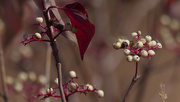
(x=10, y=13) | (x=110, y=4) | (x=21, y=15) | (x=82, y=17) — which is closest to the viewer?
(x=82, y=17)

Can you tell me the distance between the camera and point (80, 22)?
0.55 m

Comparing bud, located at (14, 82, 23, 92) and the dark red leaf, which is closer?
the dark red leaf

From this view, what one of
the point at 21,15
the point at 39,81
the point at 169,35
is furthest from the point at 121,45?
the point at 169,35

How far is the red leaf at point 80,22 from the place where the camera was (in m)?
0.55

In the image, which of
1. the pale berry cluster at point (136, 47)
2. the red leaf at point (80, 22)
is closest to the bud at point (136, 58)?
the pale berry cluster at point (136, 47)

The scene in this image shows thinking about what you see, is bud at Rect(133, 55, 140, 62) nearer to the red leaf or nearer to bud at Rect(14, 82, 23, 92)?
the red leaf

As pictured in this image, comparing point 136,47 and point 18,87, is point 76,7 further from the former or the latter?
point 18,87

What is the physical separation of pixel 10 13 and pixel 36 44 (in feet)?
3.11

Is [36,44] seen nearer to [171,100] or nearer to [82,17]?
[82,17]

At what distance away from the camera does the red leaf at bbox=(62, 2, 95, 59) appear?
0.55 m


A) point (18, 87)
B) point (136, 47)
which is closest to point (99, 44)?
point (18, 87)

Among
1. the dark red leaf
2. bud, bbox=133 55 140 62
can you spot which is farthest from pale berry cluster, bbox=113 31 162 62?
the dark red leaf

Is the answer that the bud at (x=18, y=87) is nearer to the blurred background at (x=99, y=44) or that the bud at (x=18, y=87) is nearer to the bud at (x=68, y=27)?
the blurred background at (x=99, y=44)

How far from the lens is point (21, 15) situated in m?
1.04
